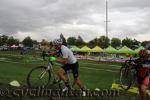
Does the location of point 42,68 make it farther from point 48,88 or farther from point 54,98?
point 54,98

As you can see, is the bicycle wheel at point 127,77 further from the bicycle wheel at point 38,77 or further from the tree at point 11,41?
the tree at point 11,41

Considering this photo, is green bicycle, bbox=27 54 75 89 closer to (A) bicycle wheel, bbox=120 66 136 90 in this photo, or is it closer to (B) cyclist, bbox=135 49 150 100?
(A) bicycle wheel, bbox=120 66 136 90

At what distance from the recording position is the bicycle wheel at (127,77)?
1295 centimetres

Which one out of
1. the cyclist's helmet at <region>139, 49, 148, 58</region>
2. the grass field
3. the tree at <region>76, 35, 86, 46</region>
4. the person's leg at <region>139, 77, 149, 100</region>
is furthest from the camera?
the tree at <region>76, 35, 86, 46</region>

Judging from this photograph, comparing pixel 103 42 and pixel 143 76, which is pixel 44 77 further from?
pixel 103 42

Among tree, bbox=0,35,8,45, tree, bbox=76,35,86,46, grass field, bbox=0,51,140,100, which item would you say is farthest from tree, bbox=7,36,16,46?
grass field, bbox=0,51,140,100

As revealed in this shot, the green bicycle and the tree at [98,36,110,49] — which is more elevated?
the tree at [98,36,110,49]

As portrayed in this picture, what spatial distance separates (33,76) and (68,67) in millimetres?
1289

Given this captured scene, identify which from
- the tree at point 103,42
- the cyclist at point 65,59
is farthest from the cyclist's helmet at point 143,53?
the tree at point 103,42

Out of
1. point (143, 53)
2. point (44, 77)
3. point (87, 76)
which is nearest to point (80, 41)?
point (87, 76)

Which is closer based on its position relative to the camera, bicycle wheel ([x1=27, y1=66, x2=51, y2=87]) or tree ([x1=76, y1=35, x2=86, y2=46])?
bicycle wheel ([x1=27, y1=66, x2=51, y2=87])

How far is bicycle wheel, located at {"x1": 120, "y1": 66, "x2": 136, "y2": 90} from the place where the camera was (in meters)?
12.9

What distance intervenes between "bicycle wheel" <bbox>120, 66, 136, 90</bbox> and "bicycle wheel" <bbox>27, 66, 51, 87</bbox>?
3148mm

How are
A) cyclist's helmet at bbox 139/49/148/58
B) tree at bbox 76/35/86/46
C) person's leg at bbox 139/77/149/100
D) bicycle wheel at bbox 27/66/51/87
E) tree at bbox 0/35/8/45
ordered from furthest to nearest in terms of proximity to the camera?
tree at bbox 0/35/8/45 → tree at bbox 76/35/86/46 → bicycle wheel at bbox 27/66/51/87 → cyclist's helmet at bbox 139/49/148/58 → person's leg at bbox 139/77/149/100
